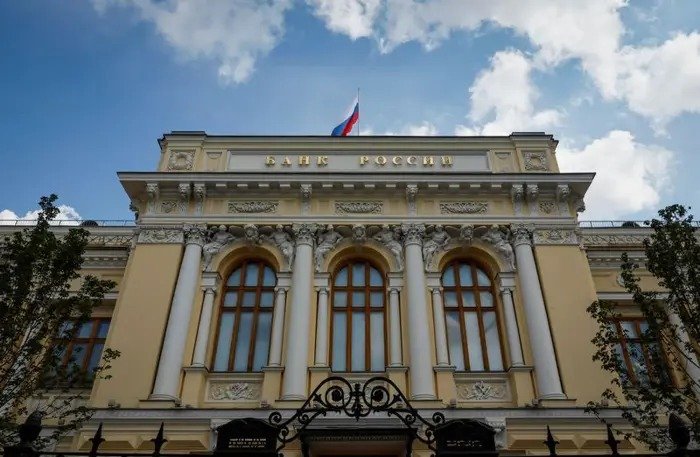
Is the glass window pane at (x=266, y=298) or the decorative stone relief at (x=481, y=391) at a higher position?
the glass window pane at (x=266, y=298)

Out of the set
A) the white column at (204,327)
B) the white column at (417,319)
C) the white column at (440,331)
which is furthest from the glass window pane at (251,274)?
the white column at (440,331)

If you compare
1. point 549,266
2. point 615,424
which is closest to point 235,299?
point 549,266

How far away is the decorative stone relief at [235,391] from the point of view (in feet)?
49.1

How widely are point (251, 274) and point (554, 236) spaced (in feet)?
29.2

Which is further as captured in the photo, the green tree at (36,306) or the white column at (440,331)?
the white column at (440,331)

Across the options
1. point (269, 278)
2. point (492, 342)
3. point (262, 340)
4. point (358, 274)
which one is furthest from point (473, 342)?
point (269, 278)

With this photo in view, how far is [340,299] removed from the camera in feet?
55.3

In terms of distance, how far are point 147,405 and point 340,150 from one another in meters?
9.49

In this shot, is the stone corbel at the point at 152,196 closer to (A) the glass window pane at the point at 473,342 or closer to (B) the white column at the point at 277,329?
(B) the white column at the point at 277,329

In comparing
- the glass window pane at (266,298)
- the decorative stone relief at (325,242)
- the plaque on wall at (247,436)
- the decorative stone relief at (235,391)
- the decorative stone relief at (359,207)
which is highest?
the decorative stone relief at (359,207)

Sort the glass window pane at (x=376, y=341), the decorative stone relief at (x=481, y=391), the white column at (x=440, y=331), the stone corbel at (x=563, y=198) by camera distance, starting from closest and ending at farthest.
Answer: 1. the decorative stone relief at (x=481, y=391)
2. the white column at (x=440, y=331)
3. the glass window pane at (x=376, y=341)
4. the stone corbel at (x=563, y=198)

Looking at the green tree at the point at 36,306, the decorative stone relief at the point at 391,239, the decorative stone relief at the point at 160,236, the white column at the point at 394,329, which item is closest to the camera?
the green tree at the point at 36,306

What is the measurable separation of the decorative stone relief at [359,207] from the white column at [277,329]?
301cm

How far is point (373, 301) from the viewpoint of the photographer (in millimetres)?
16797
